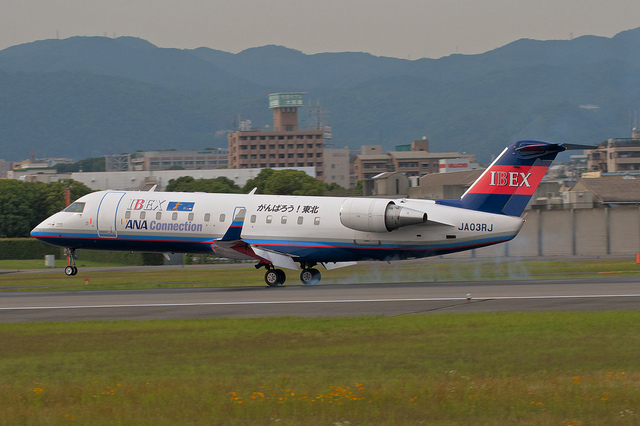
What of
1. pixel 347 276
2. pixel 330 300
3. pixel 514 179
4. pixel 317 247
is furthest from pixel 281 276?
pixel 514 179

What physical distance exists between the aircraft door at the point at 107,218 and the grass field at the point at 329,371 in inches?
531

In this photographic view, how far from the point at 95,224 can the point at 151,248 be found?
9.70ft

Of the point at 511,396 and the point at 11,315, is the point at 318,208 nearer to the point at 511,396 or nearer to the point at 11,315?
the point at 11,315

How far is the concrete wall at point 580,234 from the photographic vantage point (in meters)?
66.7

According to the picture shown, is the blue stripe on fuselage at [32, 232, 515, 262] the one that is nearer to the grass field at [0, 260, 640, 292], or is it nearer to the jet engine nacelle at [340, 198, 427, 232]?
the jet engine nacelle at [340, 198, 427, 232]

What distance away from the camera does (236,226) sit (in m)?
32.3

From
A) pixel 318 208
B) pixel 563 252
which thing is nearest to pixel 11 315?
pixel 318 208

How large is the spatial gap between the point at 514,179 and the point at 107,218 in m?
18.5

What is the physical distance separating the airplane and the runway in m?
1.66

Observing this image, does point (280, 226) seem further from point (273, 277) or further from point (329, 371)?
point (329, 371)

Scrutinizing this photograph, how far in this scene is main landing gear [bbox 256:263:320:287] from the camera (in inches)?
1332

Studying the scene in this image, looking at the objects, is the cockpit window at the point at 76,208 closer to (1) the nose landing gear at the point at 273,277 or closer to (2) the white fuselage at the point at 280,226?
(2) the white fuselage at the point at 280,226

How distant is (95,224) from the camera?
35719 mm

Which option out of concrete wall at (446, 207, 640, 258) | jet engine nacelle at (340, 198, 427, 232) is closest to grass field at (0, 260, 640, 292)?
jet engine nacelle at (340, 198, 427, 232)
